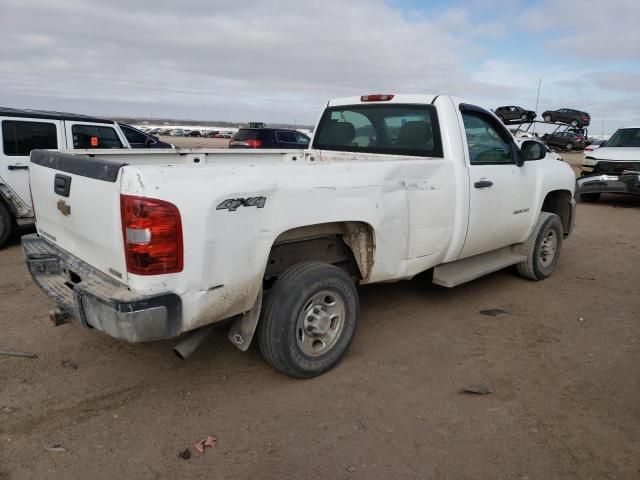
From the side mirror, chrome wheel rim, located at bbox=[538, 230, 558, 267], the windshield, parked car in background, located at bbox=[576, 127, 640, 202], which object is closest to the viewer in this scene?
the side mirror

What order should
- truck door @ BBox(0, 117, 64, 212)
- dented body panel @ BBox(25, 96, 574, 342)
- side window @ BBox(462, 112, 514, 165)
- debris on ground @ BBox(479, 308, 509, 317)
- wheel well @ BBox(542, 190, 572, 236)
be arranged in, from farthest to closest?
1. truck door @ BBox(0, 117, 64, 212)
2. wheel well @ BBox(542, 190, 572, 236)
3. debris on ground @ BBox(479, 308, 509, 317)
4. side window @ BBox(462, 112, 514, 165)
5. dented body panel @ BBox(25, 96, 574, 342)

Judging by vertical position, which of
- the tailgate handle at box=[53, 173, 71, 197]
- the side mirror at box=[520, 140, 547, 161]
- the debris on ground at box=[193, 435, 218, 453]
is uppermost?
the side mirror at box=[520, 140, 547, 161]

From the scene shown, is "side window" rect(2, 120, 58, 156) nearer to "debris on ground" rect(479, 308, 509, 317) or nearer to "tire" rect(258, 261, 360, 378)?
"tire" rect(258, 261, 360, 378)

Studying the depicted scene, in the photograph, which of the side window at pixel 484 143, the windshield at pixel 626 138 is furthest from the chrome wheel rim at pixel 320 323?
the windshield at pixel 626 138

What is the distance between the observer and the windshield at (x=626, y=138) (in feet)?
39.4

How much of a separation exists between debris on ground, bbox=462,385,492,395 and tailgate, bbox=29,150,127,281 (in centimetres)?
228

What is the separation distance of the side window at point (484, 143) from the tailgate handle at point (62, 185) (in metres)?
3.12

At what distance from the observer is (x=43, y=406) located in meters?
3.07

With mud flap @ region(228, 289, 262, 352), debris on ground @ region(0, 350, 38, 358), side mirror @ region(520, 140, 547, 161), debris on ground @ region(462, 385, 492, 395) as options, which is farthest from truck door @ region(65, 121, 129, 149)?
debris on ground @ region(462, 385, 492, 395)

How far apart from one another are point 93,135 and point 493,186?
20.1ft

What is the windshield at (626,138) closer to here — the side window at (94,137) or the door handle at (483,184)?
the door handle at (483,184)

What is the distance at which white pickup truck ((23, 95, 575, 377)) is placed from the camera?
2.58 m

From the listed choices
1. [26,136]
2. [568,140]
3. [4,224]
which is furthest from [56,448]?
[568,140]

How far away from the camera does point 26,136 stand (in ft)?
22.7
